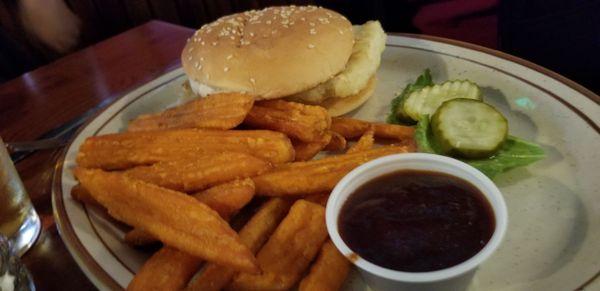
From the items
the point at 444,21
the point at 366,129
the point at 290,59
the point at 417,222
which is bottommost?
the point at 444,21

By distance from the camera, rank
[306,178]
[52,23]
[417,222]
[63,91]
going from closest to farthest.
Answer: [417,222]
[306,178]
[63,91]
[52,23]

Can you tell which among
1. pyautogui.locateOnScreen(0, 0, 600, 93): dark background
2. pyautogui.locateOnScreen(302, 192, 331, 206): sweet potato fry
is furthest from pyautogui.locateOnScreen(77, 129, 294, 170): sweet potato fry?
pyautogui.locateOnScreen(0, 0, 600, 93): dark background

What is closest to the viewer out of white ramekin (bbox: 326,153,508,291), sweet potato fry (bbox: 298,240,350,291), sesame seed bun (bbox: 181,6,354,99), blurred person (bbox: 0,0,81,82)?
white ramekin (bbox: 326,153,508,291)

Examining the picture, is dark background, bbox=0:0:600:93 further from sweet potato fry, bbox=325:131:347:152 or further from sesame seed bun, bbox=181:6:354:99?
sweet potato fry, bbox=325:131:347:152

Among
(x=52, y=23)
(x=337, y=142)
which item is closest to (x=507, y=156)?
(x=337, y=142)

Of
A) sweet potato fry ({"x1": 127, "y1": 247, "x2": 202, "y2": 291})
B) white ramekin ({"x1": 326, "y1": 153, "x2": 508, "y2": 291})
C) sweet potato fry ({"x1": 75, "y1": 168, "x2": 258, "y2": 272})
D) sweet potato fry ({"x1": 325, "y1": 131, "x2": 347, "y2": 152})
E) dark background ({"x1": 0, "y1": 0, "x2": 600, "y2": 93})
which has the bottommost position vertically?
dark background ({"x1": 0, "y1": 0, "x2": 600, "y2": 93})

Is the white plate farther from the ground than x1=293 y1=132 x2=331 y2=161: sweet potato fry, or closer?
closer

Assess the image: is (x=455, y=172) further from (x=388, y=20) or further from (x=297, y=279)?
(x=388, y=20)

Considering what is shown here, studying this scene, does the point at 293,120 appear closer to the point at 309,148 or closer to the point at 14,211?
the point at 309,148
